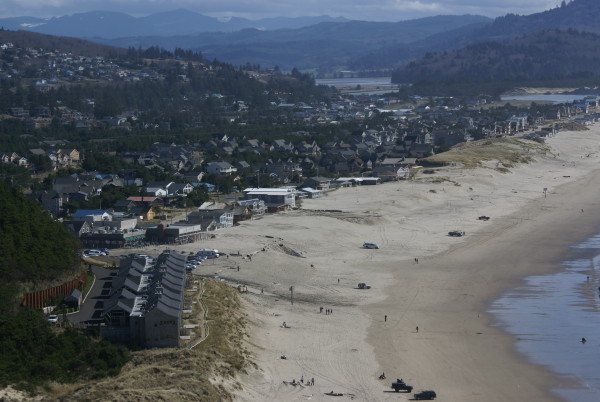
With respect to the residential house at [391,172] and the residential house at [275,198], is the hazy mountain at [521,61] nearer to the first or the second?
the residential house at [391,172]

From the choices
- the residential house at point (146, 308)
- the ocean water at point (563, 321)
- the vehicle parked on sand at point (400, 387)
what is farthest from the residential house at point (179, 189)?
the vehicle parked on sand at point (400, 387)

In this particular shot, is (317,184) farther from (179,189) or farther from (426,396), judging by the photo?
(426,396)

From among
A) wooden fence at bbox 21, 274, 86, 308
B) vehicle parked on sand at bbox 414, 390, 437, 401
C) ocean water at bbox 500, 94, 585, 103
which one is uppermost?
wooden fence at bbox 21, 274, 86, 308

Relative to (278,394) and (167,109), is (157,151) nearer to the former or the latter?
(167,109)

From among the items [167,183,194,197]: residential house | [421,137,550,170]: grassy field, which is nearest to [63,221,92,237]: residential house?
[167,183,194,197]: residential house

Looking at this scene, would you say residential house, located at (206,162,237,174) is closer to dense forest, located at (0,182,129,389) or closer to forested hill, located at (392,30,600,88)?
dense forest, located at (0,182,129,389)

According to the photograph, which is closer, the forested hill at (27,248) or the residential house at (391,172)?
the forested hill at (27,248)

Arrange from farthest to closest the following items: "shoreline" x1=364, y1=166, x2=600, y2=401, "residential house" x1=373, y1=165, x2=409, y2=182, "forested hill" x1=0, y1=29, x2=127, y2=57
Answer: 1. "forested hill" x1=0, y1=29, x2=127, y2=57
2. "residential house" x1=373, y1=165, x2=409, y2=182
3. "shoreline" x1=364, y1=166, x2=600, y2=401
